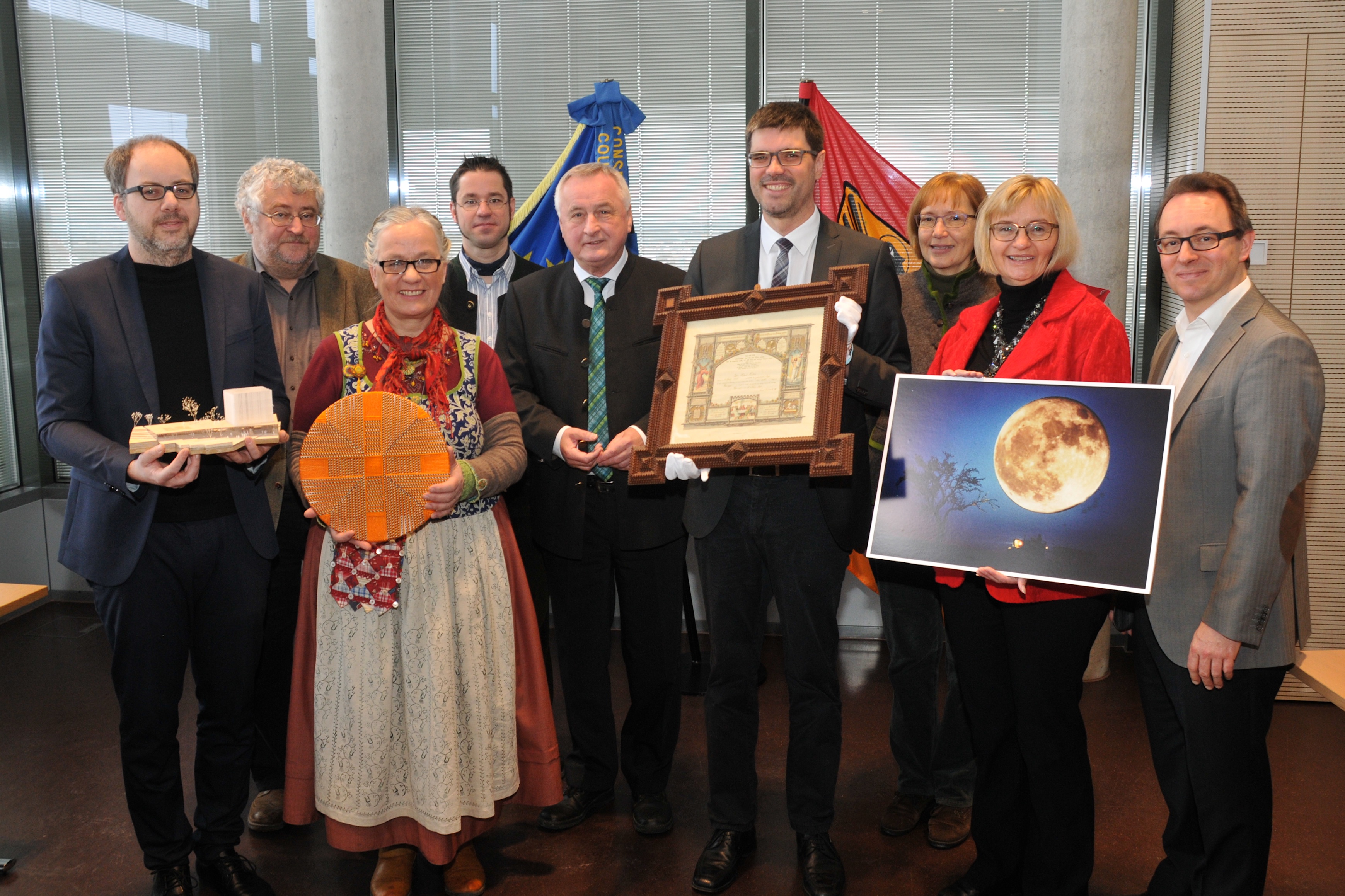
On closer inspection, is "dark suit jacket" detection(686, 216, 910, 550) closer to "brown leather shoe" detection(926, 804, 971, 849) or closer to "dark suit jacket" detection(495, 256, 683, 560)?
"dark suit jacket" detection(495, 256, 683, 560)

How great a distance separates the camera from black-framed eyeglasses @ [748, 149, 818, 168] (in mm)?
2570

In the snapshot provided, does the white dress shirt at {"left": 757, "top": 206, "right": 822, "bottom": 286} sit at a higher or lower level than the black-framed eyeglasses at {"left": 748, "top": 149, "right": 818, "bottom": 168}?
lower

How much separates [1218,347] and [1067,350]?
1.05 ft

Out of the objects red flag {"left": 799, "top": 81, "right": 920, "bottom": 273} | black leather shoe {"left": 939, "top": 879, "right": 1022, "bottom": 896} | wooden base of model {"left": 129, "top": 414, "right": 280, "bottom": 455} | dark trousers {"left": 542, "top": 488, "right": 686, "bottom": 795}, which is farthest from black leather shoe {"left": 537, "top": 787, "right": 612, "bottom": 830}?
red flag {"left": 799, "top": 81, "right": 920, "bottom": 273}

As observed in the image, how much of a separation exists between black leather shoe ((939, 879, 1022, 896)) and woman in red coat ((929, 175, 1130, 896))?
7 centimetres

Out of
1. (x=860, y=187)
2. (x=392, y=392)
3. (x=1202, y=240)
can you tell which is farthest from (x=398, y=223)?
(x=860, y=187)

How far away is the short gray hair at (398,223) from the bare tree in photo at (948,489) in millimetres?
1421

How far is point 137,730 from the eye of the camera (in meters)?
2.59

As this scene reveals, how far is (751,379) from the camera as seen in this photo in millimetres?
2414

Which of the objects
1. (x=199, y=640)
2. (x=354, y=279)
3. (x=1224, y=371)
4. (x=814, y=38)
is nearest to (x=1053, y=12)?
(x=814, y=38)

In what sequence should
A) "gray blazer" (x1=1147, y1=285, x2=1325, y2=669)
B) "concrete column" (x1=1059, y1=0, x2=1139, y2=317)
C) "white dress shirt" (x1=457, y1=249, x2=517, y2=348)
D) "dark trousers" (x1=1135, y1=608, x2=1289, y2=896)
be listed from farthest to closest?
1. "concrete column" (x1=1059, y1=0, x2=1139, y2=317)
2. "white dress shirt" (x1=457, y1=249, x2=517, y2=348)
3. "dark trousers" (x1=1135, y1=608, x2=1289, y2=896)
4. "gray blazer" (x1=1147, y1=285, x2=1325, y2=669)

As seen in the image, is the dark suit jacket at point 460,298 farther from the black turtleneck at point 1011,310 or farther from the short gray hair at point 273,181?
the black turtleneck at point 1011,310

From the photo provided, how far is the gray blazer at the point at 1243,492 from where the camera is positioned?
6.69 ft

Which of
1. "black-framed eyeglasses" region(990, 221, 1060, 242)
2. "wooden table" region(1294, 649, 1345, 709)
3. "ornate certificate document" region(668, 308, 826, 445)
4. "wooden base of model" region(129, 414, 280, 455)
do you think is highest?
"black-framed eyeglasses" region(990, 221, 1060, 242)
